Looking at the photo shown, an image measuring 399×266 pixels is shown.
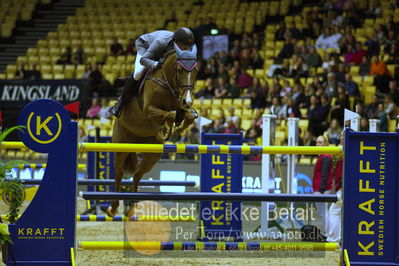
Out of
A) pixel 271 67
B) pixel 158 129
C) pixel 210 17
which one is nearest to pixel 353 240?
pixel 158 129

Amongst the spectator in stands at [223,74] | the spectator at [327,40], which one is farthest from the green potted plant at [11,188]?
the spectator at [327,40]

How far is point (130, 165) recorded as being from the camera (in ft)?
24.6

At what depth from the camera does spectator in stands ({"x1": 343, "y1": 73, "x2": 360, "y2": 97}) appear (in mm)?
12828

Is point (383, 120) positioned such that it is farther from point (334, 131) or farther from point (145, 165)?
point (145, 165)

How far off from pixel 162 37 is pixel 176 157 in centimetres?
666

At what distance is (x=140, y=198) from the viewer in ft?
16.3

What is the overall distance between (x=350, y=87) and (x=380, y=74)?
73 centimetres

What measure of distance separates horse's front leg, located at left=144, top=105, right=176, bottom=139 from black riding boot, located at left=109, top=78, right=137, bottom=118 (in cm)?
47

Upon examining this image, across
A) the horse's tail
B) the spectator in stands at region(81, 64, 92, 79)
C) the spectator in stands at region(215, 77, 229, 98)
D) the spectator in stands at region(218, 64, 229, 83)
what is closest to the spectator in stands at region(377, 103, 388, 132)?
the spectator in stands at region(215, 77, 229, 98)

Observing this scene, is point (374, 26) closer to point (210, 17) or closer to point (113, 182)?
point (210, 17)

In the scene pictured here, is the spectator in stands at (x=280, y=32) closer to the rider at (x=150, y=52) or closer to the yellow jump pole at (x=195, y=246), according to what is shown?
the rider at (x=150, y=52)

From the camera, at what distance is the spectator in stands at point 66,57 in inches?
696

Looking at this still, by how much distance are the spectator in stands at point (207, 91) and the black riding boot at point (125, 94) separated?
7660 millimetres

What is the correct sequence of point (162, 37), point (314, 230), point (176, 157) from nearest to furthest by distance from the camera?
1. point (162, 37)
2. point (314, 230)
3. point (176, 157)
